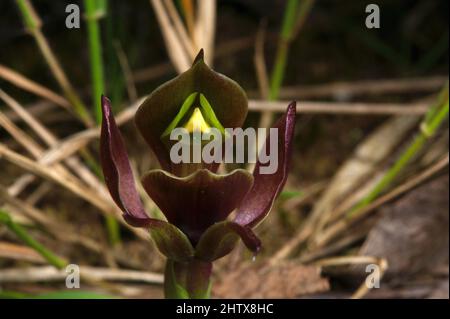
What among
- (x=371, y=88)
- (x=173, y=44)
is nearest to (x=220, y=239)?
(x=173, y=44)

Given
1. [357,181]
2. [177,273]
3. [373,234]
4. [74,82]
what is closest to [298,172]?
[357,181]

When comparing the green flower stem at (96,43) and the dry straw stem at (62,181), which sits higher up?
the green flower stem at (96,43)

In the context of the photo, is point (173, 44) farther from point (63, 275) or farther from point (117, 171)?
point (117, 171)

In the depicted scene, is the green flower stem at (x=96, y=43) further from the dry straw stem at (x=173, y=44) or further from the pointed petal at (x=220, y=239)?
the pointed petal at (x=220, y=239)

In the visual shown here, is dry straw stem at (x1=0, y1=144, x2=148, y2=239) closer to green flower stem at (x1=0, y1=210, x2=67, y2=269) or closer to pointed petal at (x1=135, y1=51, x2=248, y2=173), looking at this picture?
green flower stem at (x1=0, y1=210, x2=67, y2=269)

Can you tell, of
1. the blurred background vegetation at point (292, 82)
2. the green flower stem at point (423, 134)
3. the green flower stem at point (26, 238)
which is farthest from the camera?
the blurred background vegetation at point (292, 82)

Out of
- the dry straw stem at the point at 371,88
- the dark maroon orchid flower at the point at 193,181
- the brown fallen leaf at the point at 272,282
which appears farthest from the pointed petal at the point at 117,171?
the dry straw stem at the point at 371,88

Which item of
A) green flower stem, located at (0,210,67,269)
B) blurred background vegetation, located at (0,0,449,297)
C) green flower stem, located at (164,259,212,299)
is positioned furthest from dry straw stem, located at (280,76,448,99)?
green flower stem, located at (164,259,212,299)
